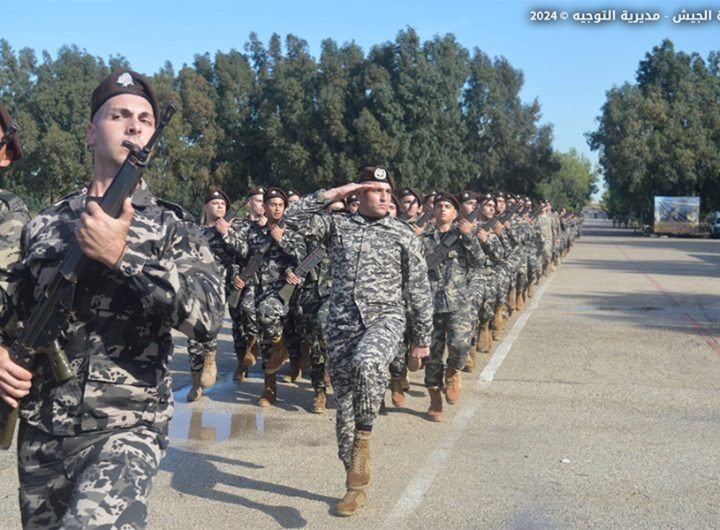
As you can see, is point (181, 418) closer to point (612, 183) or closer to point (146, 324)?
point (146, 324)

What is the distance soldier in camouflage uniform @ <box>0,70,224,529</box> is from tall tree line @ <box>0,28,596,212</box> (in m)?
44.1

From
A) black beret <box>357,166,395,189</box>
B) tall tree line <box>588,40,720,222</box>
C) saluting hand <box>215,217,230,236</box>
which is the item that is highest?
tall tree line <box>588,40,720,222</box>

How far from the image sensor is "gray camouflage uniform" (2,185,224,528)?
262 centimetres

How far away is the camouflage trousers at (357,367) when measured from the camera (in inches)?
199

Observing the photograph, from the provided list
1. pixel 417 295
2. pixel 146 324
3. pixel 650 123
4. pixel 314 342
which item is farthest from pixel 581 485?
pixel 650 123

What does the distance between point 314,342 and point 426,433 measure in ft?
5.14

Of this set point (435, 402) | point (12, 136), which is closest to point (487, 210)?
point (435, 402)

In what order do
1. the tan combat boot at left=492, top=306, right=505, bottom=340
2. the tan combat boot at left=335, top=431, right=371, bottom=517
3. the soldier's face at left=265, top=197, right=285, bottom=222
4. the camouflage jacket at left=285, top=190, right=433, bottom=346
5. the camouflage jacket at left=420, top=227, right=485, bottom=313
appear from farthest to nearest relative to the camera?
the tan combat boot at left=492, top=306, right=505, bottom=340, the soldier's face at left=265, top=197, right=285, bottom=222, the camouflage jacket at left=420, top=227, right=485, bottom=313, the camouflage jacket at left=285, top=190, right=433, bottom=346, the tan combat boot at left=335, top=431, right=371, bottom=517

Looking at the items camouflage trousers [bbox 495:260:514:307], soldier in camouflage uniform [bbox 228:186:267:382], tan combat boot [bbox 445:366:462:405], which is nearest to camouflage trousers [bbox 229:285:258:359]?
soldier in camouflage uniform [bbox 228:186:267:382]

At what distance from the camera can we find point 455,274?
800 cm

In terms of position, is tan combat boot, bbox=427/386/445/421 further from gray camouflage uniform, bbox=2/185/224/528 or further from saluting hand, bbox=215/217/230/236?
gray camouflage uniform, bbox=2/185/224/528

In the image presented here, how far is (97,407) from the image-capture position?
272cm

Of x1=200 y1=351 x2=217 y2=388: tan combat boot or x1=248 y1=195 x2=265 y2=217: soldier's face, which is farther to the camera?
x1=248 y1=195 x2=265 y2=217: soldier's face

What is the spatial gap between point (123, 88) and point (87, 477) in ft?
4.24
